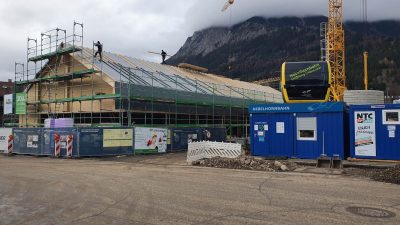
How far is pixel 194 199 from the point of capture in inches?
378

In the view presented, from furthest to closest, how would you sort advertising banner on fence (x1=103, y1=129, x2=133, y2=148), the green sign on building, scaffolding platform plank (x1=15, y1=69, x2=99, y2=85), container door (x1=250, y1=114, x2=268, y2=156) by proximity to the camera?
the green sign on building, scaffolding platform plank (x1=15, y1=69, x2=99, y2=85), advertising banner on fence (x1=103, y1=129, x2=133, y2=148), container door (x1=250, y1=114, x2=268, y2=156)

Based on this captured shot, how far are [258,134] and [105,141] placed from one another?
914 centimetres

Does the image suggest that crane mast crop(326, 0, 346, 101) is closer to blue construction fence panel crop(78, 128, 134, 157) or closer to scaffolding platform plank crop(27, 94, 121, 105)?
scaffolding platform plank crop(27, 94, 121, 105)

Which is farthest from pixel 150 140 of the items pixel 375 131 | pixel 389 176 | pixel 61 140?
pixel 389 176

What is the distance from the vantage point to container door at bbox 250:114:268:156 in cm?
1920

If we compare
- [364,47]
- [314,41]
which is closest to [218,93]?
[364,47]

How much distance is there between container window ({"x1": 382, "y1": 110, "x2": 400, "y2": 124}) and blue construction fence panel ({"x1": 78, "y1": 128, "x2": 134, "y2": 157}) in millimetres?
13932

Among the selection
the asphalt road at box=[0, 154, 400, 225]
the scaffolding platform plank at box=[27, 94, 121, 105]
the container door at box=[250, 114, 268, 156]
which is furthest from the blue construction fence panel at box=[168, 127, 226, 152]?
the asphalt road at box=[0, 154, 400, 225]

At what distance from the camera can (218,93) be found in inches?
1528

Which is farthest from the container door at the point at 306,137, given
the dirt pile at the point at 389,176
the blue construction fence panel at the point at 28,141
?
the blue construction fence panel at the point at 28,141

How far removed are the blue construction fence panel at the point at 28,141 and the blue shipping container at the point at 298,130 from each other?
13.2 m

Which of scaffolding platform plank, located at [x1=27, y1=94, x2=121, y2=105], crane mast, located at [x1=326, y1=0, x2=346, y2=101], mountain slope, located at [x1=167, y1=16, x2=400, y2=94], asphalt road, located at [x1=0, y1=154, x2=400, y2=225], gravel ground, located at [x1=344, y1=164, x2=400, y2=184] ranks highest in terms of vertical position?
mountain slope, located at [x1=167, y1=16, x2=400, y2=94]

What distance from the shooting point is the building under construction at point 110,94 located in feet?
93.4

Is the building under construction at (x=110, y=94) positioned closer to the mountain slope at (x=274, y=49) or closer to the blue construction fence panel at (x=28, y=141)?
the blue construction fence panel at (x=28, y=141)
